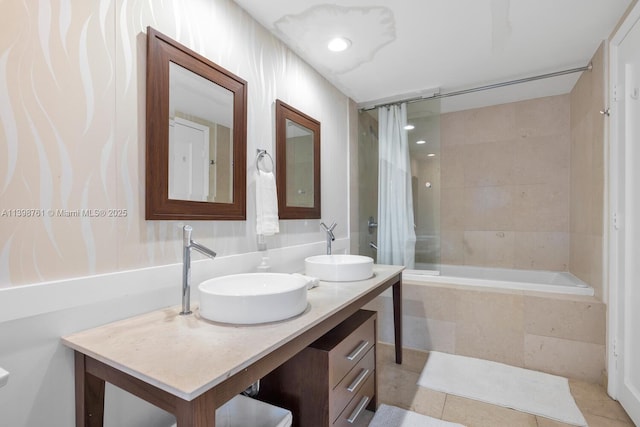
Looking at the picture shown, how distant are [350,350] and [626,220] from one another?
5.13 feet

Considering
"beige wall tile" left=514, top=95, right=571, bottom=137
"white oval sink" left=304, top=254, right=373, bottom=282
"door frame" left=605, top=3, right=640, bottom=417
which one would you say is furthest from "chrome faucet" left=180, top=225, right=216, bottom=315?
"beige wall tile" left=514, top=95, right=571, bottom=137

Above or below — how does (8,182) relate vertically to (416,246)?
above

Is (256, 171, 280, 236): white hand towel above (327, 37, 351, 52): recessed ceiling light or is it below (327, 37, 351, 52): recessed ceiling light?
below

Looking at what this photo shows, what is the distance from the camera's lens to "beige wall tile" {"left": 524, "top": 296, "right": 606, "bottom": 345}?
1.94m

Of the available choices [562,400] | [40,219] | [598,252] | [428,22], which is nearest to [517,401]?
[562,400]

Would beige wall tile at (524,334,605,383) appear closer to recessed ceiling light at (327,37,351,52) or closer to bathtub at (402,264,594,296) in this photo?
bathtub at (402,264,594,296)

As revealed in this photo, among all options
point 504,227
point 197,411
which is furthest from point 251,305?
point 504,227

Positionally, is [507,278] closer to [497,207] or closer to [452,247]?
[452,247]

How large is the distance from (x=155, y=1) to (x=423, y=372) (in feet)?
8.05

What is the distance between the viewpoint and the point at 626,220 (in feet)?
5.36

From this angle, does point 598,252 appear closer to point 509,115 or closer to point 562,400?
point 562,400

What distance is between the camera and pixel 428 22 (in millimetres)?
1740

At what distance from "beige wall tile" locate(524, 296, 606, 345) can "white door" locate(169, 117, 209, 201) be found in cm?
218

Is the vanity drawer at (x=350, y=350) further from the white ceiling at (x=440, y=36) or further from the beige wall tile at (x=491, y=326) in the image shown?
the white ceiling at (x=440, y=36)
